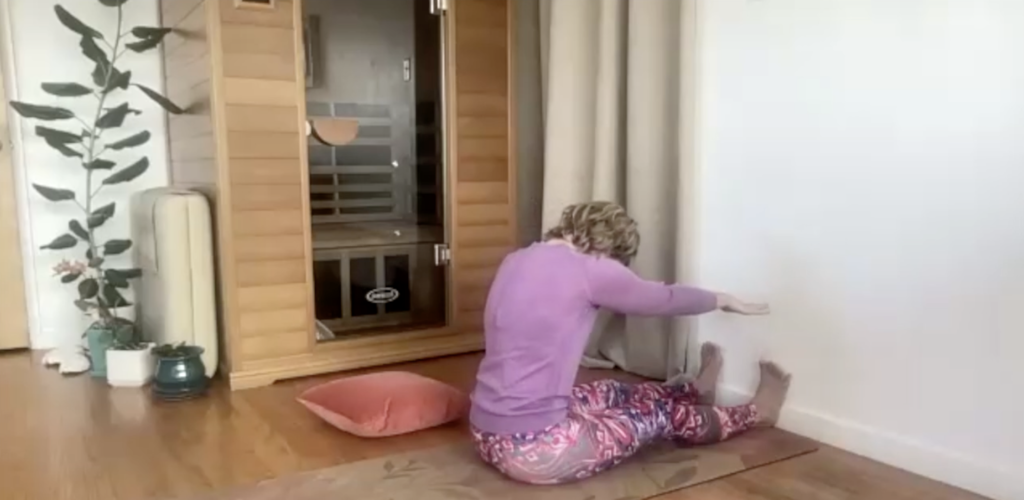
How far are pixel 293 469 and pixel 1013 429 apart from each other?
1571 mm

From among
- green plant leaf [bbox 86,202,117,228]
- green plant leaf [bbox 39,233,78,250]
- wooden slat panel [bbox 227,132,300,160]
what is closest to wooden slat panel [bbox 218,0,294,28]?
wooden slat panel [bbox 227,132,300,160]

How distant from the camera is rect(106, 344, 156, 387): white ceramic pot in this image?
265 centimetres

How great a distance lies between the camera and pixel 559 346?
5.92 feet

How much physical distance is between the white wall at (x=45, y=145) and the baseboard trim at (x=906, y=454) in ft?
8.51

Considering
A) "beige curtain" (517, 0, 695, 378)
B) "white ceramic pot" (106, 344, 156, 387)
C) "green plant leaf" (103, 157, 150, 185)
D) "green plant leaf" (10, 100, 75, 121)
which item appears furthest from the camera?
"green plant leaf" (103, 157, 150, 185)

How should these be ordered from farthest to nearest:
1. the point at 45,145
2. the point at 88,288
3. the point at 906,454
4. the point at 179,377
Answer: the point at 45,145, the point at 88,288, the point at 179,377, the point at 906,454

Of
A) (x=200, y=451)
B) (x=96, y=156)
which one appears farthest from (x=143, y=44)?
(x=200, y=451)

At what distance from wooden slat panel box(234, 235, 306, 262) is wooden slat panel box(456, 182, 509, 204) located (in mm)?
Result: 595

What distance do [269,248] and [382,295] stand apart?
1.44 feet

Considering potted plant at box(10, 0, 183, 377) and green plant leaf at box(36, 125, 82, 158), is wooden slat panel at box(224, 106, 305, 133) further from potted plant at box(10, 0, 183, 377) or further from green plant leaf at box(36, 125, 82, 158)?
green plant leaf at box(36, 125, 82, 158)

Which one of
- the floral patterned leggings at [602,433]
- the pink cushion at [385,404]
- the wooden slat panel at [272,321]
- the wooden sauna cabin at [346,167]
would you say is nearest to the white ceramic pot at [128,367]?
the wooden sauna cabin at [346,167]

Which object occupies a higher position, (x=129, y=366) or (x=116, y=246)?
(x=116, y=246)

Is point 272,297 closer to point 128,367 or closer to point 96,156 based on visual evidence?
point 128,367

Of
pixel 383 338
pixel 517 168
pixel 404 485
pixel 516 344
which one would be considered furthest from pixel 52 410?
pixel 517 168
